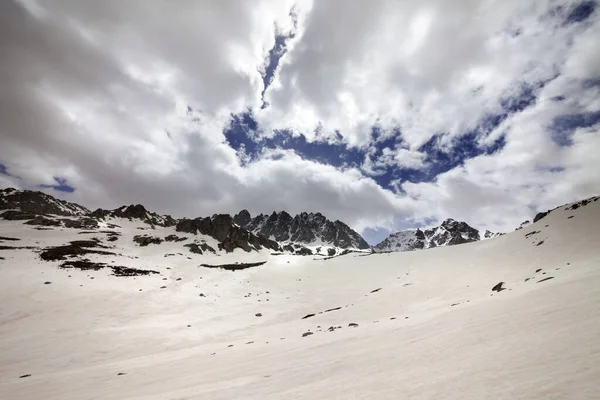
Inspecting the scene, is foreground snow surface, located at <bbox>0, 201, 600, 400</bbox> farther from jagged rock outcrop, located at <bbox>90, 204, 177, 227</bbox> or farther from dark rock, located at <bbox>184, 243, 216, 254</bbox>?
jagged rock outcrop, located at <bbox>90, 204, 177, 227</bbox>

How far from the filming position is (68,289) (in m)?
33.0

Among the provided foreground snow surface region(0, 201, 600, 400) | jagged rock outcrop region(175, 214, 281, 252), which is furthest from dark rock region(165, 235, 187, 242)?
foreground snow surface region(0, 201, 600, 400)

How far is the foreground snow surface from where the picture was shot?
584 centimetres

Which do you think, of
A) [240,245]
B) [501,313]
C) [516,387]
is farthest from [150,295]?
[240,245]

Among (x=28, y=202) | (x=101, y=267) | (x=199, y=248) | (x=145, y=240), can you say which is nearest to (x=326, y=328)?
(x=101, y=267)

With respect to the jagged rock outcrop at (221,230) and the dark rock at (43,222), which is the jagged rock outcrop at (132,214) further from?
the jagged rock outcrop at (221,230)

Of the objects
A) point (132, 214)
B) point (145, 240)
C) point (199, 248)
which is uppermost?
point (132, 214)

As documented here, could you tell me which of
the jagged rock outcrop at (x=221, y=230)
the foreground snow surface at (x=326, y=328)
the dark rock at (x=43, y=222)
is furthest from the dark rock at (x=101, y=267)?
the dark rock at (x=43, y=222)

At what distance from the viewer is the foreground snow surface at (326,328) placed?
5.84m

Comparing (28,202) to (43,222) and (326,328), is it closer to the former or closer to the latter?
(43,222)

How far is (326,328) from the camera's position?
19.9 metres

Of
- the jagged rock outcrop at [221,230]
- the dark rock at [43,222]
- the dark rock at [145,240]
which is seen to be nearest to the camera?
the dark rock at [145,240]

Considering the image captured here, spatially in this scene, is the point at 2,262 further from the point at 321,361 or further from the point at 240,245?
the point at 240,245

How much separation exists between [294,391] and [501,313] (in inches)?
329
